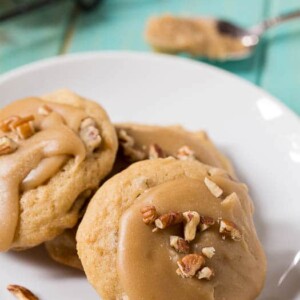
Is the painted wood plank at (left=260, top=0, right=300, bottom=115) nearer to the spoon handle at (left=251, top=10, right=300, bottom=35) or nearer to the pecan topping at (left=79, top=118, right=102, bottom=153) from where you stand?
the spoon handle at (left=251, top=10, right=300, bottom=35)

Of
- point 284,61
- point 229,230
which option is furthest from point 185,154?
point 284,61

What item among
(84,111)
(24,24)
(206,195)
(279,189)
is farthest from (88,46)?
(206,195)

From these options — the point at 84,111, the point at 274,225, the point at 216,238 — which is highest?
the point at 84,111

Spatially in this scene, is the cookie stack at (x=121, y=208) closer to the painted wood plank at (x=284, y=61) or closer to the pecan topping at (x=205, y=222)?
the pecan topping at (x=205, y=222)

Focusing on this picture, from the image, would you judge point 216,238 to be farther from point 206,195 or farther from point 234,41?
point 234,41

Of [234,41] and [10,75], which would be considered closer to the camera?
[10,75]

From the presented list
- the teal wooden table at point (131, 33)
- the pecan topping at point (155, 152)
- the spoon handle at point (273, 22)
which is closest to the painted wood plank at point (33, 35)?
the teal wooden table at point (131, 33)
